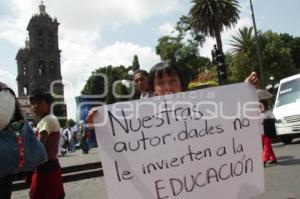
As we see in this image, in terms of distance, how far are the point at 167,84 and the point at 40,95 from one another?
130 cm

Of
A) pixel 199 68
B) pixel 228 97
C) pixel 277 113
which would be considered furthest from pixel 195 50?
pixel 228 97

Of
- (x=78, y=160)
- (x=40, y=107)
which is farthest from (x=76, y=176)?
(x=40, y=107)

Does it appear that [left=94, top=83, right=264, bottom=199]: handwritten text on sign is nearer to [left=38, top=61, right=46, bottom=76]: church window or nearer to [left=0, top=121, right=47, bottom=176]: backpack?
[left=0, top=121, right=47, bottom=176]: backpack

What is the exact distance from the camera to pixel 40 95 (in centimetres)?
420

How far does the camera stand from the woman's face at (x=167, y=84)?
338cm

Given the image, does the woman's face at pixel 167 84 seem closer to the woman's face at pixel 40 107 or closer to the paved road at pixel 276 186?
the woman's face at pixel 40 107

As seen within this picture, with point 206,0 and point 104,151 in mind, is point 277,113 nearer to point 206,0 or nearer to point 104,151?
point 104,151

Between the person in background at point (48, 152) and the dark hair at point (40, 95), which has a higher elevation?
the dark hair at point (40, 95)

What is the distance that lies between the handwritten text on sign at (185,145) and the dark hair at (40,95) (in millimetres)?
1239

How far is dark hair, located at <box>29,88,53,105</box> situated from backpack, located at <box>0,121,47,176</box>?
35.5 inches

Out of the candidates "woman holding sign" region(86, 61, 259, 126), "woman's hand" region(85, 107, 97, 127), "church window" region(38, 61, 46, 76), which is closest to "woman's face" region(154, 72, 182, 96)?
"woman holding sign" region(86, 61, 259, 126)

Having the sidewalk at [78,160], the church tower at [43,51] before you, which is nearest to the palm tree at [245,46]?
the sidewalk at [78,160]

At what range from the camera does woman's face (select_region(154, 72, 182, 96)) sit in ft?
11.1

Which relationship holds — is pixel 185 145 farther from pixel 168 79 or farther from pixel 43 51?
pixel 43 51
